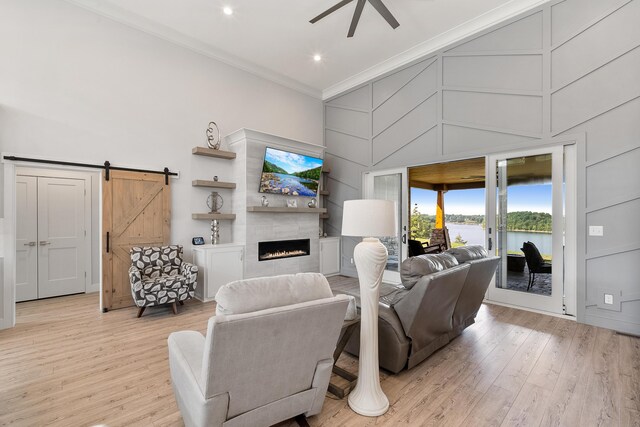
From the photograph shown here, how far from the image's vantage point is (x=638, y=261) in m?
3.31

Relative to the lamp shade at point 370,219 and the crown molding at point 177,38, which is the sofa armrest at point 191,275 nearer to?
the lamp shade at point 370,219

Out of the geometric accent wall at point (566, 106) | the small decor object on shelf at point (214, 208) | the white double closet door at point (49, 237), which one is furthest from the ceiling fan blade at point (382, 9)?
the white double closet door at point (49, 237)

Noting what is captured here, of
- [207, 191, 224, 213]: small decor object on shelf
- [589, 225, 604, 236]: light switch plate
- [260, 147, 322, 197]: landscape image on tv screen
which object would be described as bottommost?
[589, 225, 604, 236]: light switch plate

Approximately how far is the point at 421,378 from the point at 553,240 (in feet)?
9.50

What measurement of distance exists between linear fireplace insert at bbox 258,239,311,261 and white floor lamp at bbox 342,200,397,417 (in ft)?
11.4

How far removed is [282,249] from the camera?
18.6ft

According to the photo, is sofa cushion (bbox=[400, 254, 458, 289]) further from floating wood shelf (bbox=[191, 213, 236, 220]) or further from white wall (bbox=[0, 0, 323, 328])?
white wall (bbox=[0, 0, 323, 328])

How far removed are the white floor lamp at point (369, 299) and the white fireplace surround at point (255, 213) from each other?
337cm

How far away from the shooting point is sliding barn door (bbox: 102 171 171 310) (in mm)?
4129

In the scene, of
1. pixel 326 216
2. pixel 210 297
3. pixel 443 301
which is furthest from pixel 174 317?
pixel 326 216

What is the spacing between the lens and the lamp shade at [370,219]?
209 centimetres

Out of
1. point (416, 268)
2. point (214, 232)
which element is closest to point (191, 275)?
point (214, 232)

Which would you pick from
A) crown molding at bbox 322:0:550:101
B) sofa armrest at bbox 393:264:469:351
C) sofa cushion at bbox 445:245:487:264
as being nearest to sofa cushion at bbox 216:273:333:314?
sofa armrest at bbox 393:264:469:351

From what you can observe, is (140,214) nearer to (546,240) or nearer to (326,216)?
(326,216)
